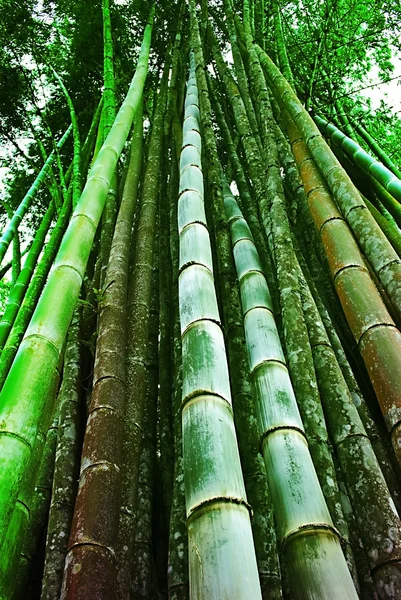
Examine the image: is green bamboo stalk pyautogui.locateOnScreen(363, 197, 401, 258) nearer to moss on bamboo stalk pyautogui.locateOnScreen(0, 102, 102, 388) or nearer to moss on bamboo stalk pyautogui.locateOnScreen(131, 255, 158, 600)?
moss on bamboo stalk pyautogui.locateOnScreen(131, 255, 158, 600)

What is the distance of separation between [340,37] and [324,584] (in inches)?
192

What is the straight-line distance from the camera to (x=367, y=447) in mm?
1764

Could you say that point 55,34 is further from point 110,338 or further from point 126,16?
point 110,338

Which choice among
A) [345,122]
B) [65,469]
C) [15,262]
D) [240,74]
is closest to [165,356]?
[65,469]

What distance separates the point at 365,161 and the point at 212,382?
231cm

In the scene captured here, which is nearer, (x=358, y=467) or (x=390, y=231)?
(x=358, y=467)

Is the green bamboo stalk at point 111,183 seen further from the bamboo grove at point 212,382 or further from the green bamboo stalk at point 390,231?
the green bamboo stalk at point 390,231

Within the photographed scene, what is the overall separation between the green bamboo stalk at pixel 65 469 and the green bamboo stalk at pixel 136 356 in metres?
0.24

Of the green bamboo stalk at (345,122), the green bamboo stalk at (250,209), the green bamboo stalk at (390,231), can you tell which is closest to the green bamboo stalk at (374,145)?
the green bamboo stalk at (345,122)

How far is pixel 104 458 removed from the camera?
1690mm

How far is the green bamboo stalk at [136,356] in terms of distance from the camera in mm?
1710

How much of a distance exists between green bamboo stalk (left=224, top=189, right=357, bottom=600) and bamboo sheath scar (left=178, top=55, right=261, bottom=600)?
0.58ft

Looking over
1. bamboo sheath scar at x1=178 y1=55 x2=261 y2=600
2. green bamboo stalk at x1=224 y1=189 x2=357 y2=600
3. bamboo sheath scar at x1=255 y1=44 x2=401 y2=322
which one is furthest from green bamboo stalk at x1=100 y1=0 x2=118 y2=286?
bamboo sheath scar at x1=255 y1=44 x2=401 y2=322

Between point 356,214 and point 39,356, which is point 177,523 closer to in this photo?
point 39,356
